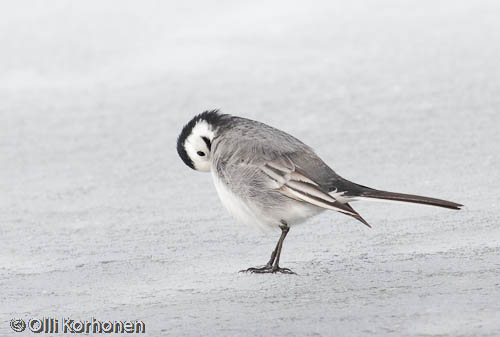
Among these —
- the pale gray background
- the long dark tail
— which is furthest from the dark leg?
the long dark tail

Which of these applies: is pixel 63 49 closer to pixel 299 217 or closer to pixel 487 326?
pixel 299 217

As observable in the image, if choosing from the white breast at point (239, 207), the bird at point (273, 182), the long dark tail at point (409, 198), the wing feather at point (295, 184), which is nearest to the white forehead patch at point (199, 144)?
the bird at point (273, 182)

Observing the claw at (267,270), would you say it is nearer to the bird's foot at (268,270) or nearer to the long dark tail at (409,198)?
the bird's foot at (268,270)

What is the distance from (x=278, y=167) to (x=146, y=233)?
120 centimetres

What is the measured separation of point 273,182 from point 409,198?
0.80m

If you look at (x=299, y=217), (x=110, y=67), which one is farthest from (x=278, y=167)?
(x=110, y=67)

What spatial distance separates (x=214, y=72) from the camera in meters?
9.88

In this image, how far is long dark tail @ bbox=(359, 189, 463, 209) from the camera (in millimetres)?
4844

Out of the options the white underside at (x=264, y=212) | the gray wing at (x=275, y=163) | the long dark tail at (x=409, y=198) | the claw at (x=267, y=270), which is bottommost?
the claw at (x=267, y=270)

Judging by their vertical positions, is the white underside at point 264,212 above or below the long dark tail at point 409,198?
below

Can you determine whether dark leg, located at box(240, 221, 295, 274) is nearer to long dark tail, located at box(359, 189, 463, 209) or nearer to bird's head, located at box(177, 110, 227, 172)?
long dark tail, located at box(359, 189, 463, 209)

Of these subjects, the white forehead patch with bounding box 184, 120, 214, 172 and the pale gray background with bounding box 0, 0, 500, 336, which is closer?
the pale gray background with bounding box 0, 0, 500, 336

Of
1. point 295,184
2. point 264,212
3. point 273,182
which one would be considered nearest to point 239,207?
point 264,212

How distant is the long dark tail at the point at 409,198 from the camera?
4844 millimetres
